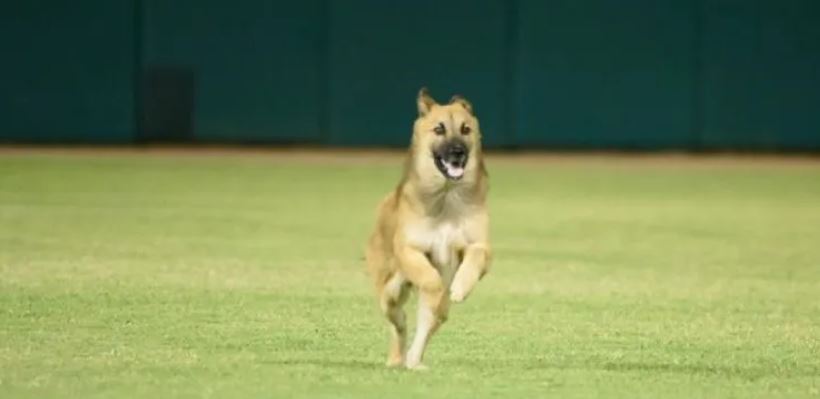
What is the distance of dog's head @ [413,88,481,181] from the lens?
7250mm

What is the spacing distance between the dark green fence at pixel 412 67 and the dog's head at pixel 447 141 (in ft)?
46.9

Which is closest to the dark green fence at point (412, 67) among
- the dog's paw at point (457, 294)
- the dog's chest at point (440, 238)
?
the dog's chest at point (440, 238)

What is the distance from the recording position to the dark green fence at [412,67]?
21609 mm

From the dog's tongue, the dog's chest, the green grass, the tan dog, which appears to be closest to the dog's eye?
the tan dog

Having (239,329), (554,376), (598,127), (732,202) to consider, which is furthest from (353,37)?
(554,376)

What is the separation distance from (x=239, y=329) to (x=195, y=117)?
1309cm

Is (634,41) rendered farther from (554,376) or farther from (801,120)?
(554,376)

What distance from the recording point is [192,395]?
→ 6.99m

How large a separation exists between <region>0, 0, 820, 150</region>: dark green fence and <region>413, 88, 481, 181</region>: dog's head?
14282 millimetres

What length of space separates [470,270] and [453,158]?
40 centimetres

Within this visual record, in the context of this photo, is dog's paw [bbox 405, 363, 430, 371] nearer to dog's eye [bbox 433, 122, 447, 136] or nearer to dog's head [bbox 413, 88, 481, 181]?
dog's head [bbox 413, 88, 481, 181]

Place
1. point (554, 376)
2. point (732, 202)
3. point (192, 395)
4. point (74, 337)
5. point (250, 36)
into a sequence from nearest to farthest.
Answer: point (192, 395), point (554, 376), point (74, 337), point (732, 202), point (250, 36)

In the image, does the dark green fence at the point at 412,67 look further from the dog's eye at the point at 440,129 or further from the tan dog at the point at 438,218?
the dog's eye at the point at 440,129

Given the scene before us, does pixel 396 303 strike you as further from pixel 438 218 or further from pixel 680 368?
pixel 680 368
